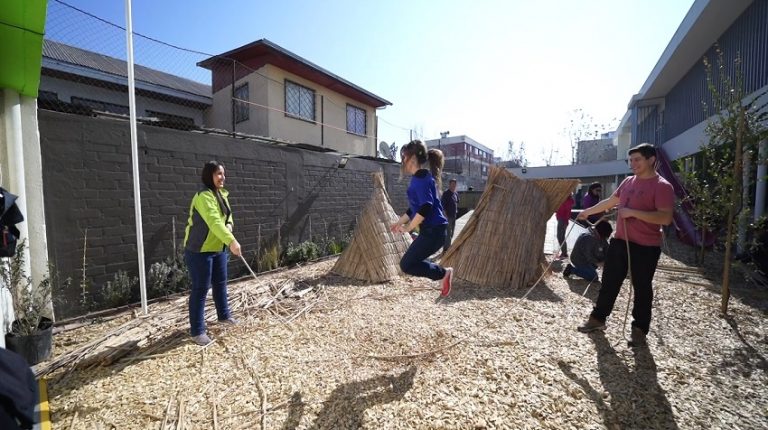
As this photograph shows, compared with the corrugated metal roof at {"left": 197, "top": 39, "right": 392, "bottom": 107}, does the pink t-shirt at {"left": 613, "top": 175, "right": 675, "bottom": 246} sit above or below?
below

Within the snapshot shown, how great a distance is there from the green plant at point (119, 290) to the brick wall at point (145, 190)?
3.8 inches

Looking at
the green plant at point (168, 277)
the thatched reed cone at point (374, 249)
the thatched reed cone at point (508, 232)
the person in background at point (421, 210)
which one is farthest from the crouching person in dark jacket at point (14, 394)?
the thatched reed cone at point (508, 232)

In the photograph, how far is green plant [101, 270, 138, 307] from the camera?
12.8ft

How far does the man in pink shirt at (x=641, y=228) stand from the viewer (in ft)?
8.96

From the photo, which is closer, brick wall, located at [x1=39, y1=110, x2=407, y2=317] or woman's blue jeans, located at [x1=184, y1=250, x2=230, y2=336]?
woman's blue jeans, located at [x1=184, y1=250, x2=230, y2=336]

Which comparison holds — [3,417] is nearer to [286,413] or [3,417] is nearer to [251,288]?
[286,413]

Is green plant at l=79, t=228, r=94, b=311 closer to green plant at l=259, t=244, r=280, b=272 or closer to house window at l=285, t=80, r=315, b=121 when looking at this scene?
green plant at l=259, t=244, r=280, b=272

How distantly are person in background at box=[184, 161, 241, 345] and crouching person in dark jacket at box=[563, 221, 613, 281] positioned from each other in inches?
186

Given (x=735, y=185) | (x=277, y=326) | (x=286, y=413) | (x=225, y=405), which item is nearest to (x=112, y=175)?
(x=277, y=326)

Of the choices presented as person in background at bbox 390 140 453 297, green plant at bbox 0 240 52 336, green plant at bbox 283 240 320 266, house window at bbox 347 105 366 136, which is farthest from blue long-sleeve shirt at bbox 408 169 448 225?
house window at bbox 347 105 366 136

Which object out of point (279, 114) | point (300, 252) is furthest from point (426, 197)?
point (279, 114)

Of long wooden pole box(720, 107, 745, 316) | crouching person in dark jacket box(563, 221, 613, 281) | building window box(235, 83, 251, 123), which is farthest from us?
building window box(235, 83, 251, 123)

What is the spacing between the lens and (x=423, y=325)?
3.35m

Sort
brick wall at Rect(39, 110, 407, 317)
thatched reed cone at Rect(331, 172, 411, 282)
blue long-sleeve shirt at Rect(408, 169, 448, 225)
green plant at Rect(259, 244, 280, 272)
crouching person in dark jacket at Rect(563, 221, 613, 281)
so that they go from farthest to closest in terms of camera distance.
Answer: green plant at Rect(259, 244, 280, 272), thatched reed cone at Rect(331, 172, 411, 282), crouching person in dark jacket at Rect(563, 221, 613, 281), brick wall at Rect(39, 110, 407, 317), blue long-sleeve shirt at Rect(408, 169, 448, 225)
